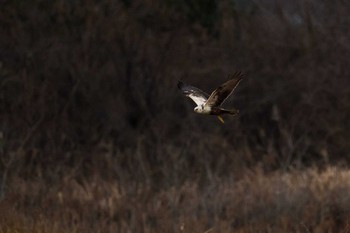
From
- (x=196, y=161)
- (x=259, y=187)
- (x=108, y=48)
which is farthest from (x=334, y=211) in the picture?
(x=108, y=48)

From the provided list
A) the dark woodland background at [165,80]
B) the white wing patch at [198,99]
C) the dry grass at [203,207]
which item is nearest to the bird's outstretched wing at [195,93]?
the white wing patch at [198,99]

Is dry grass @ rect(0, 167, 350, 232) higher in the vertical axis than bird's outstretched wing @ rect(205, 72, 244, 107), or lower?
lower

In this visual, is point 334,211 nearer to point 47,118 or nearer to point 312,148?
point 312,148

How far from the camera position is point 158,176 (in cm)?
1324

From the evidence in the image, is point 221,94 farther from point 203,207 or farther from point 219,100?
point 203,207

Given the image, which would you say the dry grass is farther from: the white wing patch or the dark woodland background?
the white wing patch

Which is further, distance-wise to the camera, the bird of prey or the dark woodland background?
the dark woodland background

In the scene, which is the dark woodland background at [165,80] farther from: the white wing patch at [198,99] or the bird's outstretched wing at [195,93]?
the white wing patch at [198,99]

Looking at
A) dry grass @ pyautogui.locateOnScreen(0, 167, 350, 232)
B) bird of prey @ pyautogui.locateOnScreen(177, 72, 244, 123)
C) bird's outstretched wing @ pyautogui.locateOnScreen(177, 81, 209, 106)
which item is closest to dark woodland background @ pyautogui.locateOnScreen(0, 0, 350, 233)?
dry grass @ pyautogui.locateOnScreen(0, 167, 350, 232)

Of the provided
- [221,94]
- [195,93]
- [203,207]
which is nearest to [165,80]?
[203,207]

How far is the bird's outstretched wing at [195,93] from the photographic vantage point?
267cm

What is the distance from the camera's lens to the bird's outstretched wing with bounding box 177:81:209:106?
267cm

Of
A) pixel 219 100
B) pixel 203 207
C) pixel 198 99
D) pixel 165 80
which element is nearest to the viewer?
pixel 219 100

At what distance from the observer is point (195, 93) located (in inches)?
109
